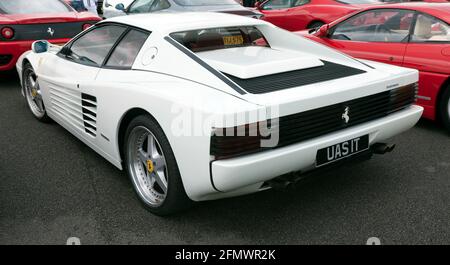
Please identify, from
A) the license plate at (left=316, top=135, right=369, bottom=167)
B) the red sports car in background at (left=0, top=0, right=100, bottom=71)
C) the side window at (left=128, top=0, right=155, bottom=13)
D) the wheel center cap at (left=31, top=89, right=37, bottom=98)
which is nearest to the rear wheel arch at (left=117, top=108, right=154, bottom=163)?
the license plate at (left=316, top=135, right=369, bottom=167)

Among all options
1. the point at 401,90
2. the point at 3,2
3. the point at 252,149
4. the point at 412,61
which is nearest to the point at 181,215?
the point at 252,149

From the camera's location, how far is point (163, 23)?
307 centimetres

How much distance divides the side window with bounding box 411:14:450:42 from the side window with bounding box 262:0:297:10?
14.9ft

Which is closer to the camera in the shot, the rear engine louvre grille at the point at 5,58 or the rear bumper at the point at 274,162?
the rear bumper at the point at 274,162

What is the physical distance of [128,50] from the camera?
3096 mm

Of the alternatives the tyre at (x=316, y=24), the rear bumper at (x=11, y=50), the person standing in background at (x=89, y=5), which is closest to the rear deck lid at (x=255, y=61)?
the rear bumper at (x=11, y=50)

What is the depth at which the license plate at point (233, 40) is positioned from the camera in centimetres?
343

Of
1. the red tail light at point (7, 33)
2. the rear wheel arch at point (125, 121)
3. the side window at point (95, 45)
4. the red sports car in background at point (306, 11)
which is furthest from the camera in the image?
the red sports car in background at point (306, 11)

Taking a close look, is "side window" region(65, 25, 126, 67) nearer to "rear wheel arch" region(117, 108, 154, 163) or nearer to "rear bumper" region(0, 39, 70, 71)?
"rear wheel arch" region(117, 108, 154, 163)

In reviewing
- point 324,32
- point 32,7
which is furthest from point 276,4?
point 32,7

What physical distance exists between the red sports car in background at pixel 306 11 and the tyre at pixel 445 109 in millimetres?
3604

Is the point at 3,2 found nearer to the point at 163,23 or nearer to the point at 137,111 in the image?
the point at 163,23

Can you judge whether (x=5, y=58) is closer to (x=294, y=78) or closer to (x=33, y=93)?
(x=33, y=93)

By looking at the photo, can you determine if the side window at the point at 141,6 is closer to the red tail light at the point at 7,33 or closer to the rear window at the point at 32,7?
the rear window at the point at 32,7
